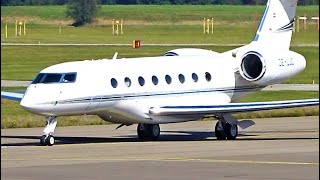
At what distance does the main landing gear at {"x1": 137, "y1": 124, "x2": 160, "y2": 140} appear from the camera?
3603 centimetres

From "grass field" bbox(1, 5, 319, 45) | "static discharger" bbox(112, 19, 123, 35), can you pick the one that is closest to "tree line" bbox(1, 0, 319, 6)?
"grass field" bbox(1, 5, 319, 45)

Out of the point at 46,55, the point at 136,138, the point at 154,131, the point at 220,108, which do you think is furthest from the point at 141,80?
the point at 46,55

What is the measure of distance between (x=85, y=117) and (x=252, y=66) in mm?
8137

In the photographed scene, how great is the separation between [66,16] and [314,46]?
1409 inches

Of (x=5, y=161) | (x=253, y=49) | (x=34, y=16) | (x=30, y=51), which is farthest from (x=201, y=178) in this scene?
(x=34, y=16)

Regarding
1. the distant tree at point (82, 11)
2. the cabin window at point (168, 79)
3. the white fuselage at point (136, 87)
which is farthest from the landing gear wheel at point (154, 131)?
the distant tree at point (82, 11)

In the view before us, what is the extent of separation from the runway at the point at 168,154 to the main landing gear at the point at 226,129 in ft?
1.33

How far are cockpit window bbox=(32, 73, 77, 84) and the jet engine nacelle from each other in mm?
6205

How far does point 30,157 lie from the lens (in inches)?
1150

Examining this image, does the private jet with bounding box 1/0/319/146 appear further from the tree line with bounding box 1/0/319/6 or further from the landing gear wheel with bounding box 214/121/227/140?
the tree line with bounding box 1/0/319/6

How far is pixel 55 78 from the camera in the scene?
33.8 meters

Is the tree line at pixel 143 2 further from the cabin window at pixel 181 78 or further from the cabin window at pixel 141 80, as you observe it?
the cabin window at pixel 141 80

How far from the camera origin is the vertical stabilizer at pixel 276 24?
39.4 m

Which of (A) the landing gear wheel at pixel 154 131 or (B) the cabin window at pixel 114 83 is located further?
(A) the landing gear wheel at pixel 154 131
